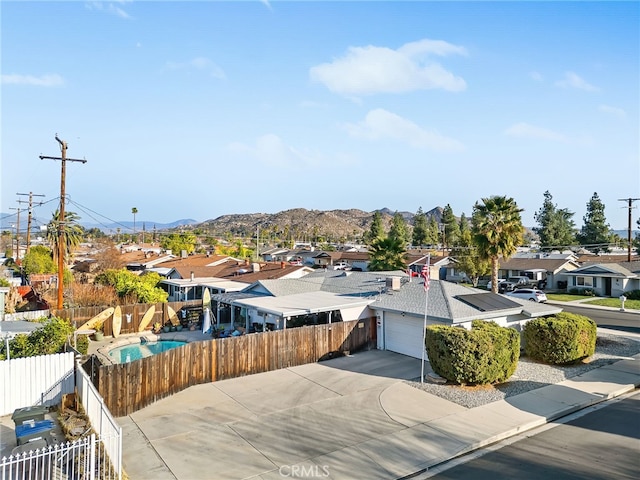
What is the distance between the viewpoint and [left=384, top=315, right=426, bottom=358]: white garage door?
66.0ft

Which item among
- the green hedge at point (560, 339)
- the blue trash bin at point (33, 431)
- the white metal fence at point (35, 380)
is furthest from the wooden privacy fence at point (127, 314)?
the green hedge at point (560, 339)

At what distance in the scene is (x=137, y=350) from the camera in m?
24.5

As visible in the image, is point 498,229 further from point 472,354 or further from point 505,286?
point 472,354

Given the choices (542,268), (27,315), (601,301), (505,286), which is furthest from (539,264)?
(27,315)

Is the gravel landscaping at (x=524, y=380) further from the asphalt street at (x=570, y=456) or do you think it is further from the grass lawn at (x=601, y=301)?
the grass lawn at (x=601, y=301)

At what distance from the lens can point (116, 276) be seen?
35.2 m

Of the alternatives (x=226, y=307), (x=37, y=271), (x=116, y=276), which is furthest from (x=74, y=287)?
(x=37, y=271)

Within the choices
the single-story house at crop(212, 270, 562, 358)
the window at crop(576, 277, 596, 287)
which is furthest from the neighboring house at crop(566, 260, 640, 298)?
the single-story house at crop(212, 270, 562, 358)

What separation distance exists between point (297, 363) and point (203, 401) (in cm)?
536

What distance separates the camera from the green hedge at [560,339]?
1880cm

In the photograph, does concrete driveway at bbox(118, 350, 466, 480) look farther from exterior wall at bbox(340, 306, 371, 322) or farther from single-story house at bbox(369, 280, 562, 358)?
exterior wall at bbox(340, 306, 371, 322)

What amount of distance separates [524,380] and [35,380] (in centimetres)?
1695

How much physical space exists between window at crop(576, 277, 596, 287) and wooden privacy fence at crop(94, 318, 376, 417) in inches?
1417

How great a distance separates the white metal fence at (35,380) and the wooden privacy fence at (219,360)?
4.87 feet
